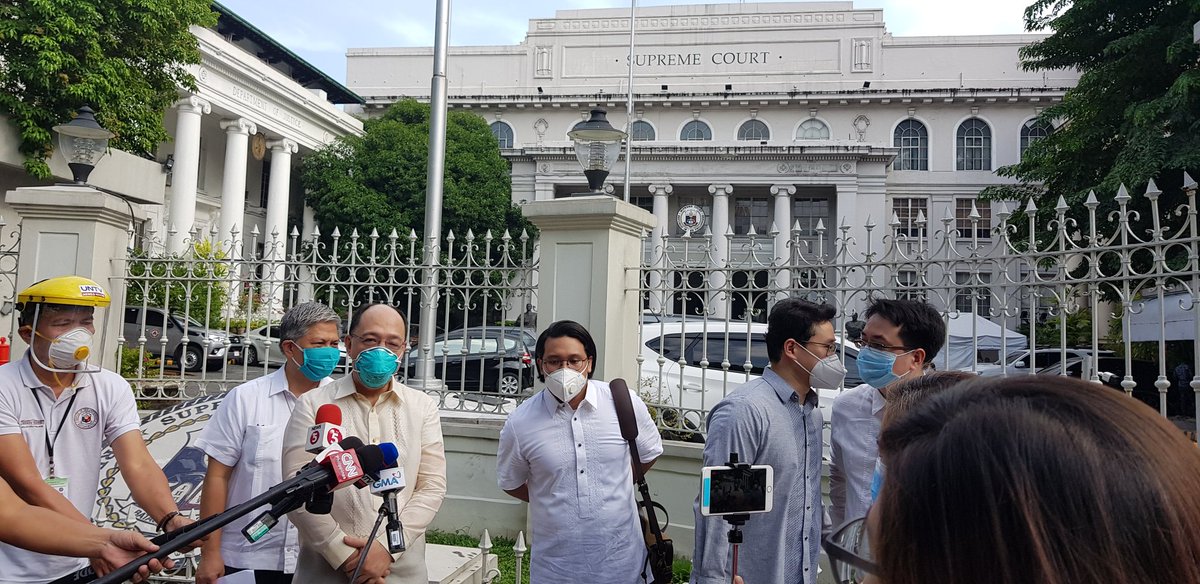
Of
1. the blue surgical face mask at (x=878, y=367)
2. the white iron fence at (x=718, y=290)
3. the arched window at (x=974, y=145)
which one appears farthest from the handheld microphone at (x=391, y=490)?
the arched window at (x=974, y=145)

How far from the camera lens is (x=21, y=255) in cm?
649

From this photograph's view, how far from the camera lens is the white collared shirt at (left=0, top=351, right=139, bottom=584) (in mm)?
2740

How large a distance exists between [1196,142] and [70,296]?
1650 centimetres

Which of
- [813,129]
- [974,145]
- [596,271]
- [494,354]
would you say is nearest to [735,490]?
[596,271]

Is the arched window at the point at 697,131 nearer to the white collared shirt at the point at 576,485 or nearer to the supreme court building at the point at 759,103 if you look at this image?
the supreme court building at the point at 759,103

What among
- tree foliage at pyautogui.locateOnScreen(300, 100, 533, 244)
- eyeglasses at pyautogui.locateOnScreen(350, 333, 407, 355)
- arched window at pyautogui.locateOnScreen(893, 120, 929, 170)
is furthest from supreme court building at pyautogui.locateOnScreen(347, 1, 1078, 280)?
eyeglasses at pyautogui.locateOnScreen(350, 333, 407, 355)

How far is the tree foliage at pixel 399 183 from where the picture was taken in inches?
1122

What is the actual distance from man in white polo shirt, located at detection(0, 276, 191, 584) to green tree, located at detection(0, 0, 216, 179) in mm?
12022

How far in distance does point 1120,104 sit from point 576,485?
55.5ft

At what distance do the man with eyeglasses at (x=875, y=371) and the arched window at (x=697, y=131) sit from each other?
36438 mm

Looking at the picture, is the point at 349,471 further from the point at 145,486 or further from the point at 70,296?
the point at 70,296

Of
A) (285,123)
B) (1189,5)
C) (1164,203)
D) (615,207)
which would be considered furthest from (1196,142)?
(285,123)

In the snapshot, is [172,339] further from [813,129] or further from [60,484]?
[813,129]

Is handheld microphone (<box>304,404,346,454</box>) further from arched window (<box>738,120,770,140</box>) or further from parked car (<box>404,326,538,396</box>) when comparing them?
arched window (<box>738,120,770,140</box>)
